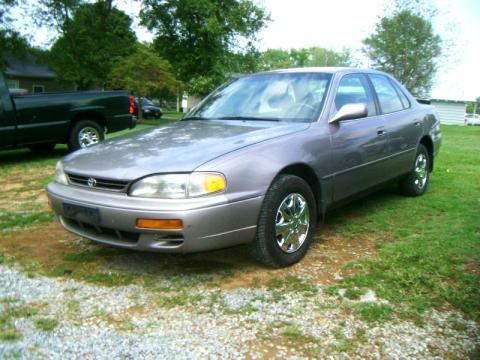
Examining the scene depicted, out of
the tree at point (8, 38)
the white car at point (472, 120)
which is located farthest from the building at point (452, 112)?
the tree at point (8, 38)

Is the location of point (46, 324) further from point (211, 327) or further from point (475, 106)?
point (475, 106)

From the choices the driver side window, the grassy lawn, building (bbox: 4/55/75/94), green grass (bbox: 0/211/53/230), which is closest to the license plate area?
the grassy lawn

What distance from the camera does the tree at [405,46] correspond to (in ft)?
109

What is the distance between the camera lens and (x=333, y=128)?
3.97 metres

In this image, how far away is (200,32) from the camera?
28.4 metres

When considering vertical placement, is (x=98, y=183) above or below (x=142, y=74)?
below

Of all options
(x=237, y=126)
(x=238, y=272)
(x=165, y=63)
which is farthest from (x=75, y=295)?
(x=165, y=63)

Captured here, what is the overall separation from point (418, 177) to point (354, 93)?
180cm

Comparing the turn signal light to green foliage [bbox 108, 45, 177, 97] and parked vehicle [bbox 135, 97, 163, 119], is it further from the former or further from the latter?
parked vehicle [bbox 135, 97, 163, 119]

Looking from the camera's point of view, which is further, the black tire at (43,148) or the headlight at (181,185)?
the black tire at (43,148)

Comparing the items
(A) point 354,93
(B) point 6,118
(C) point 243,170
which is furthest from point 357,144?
(B) point 6,118

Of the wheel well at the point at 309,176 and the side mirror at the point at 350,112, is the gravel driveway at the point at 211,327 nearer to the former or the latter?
the wheel well at the point at 309,176

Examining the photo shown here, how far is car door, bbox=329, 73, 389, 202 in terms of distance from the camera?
13.2 feet

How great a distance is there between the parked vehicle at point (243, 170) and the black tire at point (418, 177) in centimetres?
80
